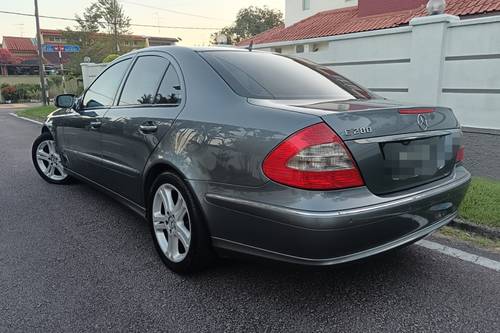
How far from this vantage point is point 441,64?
215 inches

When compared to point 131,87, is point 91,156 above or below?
below

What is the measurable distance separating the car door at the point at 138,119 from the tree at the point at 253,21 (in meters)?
45.5

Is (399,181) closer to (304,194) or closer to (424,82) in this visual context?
(304,194)

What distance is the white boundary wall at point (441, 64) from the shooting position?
16.6 feet

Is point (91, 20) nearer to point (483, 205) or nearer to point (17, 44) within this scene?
point (17, 44)

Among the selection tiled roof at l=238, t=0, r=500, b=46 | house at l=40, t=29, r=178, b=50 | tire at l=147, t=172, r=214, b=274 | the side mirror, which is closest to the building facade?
tiled roof at l=238, t=0, r=500, b=46

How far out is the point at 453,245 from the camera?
3.35 meters

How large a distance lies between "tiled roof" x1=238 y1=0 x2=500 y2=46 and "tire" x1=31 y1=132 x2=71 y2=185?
9557 millimetres

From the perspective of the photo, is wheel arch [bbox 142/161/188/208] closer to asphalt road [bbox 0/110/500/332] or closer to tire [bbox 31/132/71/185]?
asphalt road [bbox 0/110/500/332]

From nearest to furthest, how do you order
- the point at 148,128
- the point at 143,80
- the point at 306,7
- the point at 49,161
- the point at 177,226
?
the point at 177,226 < the point at 148,128 < the point at 143,80 < the point at 49,161 < the point at 306,7

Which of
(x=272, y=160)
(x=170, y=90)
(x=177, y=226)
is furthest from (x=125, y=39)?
(x=272, y=160)

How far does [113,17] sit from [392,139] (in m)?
50.4

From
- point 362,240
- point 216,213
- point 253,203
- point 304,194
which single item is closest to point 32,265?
point 216,213

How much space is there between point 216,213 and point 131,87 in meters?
1.68
